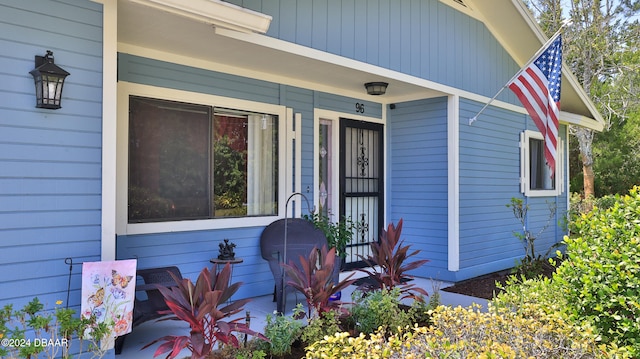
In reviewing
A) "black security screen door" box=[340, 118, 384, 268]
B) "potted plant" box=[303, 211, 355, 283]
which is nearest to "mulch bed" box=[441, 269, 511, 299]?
"black security screen door" box=[340, 118, 384, 268]

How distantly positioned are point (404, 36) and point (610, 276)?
3.72 meters

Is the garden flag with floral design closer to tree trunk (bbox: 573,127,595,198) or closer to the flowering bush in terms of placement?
the flowering bush

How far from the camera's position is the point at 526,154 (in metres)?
7.56

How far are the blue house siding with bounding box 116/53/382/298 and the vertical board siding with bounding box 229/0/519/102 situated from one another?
907mm

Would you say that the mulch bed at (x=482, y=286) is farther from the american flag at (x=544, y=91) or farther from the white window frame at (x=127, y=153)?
the white window frame at (x=127, y=153)

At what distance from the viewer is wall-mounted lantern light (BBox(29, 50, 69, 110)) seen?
2707mm

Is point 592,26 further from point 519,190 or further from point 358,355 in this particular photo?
point 358,355

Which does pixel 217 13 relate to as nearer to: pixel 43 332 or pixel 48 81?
pixel 48 81

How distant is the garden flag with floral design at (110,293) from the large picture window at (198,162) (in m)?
1.22

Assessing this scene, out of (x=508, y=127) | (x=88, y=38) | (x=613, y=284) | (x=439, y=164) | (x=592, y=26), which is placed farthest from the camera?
(x=592, y=26)

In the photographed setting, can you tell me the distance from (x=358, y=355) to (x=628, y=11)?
662 inches

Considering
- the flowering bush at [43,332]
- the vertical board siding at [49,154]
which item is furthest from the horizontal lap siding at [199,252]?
the flowering bush at [43,332]

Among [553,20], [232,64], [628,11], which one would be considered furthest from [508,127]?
[628,11]

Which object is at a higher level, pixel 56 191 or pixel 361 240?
pixel 56 191
